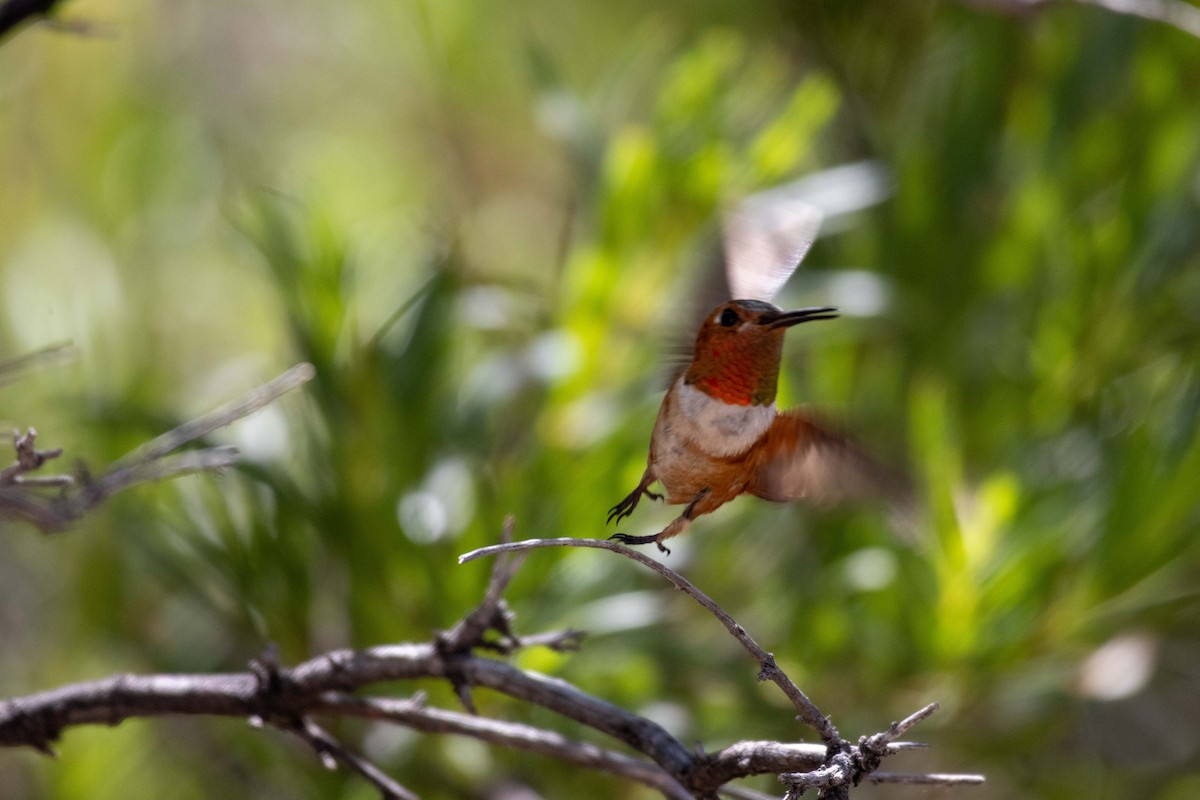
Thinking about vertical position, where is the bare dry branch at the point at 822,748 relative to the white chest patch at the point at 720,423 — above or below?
below

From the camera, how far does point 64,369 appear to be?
1.63 metres

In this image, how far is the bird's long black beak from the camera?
66 cm

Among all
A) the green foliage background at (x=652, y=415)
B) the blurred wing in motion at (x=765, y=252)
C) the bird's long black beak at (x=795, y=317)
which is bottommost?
the bird's long black beak at (x=795, y=317)

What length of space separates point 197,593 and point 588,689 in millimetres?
469

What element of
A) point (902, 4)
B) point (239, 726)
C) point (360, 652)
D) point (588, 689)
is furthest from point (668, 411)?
point (902, 4)

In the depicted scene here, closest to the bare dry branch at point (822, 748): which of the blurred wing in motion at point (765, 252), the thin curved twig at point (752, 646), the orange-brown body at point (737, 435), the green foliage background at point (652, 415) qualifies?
the thin curved twig at point (752, 646)

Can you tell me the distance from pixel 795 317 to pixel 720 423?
8 cm

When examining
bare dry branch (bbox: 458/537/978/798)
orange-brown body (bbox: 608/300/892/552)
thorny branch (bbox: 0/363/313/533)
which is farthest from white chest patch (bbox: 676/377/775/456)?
thorny branch (bbox: 0/363/313/533)

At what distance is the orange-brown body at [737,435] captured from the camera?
705 mm

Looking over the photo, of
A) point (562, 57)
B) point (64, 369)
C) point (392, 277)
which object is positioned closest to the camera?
point (64, 369)

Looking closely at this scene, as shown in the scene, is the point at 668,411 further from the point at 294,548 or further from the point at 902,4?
the point at 902,4

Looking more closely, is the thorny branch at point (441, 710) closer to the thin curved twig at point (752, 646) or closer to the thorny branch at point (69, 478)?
the thin curved twig at point (752, 646)

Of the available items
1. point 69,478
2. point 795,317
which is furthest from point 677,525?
point 69,478

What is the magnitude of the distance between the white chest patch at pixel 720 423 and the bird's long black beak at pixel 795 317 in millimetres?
60
